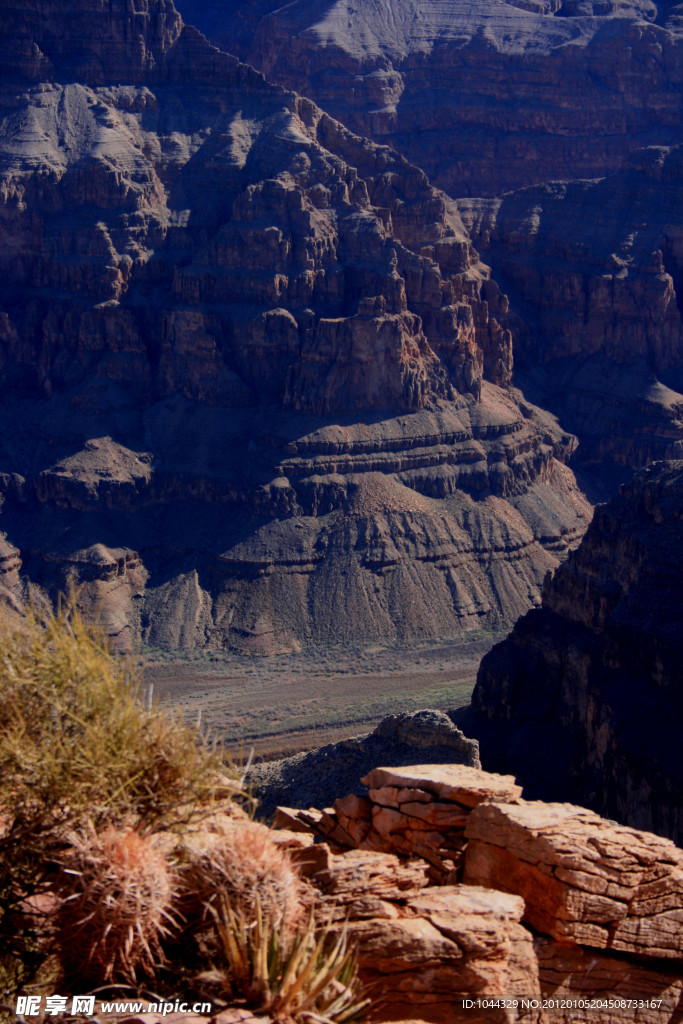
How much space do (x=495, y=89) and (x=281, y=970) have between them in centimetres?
16810

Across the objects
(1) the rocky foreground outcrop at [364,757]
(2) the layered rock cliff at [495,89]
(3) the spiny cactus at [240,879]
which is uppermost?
(2) the layered rock cliff at [495,89]

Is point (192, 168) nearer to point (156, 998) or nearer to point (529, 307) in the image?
point (529, 307)

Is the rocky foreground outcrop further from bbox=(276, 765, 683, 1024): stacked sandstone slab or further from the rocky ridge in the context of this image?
the rocky ridge

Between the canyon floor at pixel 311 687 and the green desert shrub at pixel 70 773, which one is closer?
the green desert shrub at pixel 70 773

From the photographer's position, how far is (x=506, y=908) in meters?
25.7

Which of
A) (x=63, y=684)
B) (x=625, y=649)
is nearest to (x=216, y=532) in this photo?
(x=625, y=649)

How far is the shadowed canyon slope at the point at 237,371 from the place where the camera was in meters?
101

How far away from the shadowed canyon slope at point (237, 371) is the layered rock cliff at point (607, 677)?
25976mm

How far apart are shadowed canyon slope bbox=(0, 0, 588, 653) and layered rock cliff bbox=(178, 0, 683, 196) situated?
2035 inches

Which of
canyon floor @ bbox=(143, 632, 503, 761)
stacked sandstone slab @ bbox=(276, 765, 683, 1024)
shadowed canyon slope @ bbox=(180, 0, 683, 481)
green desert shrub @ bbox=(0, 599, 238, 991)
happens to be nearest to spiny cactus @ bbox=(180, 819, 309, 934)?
green desert shrub @ bbox=(0, 599, 238, 991)

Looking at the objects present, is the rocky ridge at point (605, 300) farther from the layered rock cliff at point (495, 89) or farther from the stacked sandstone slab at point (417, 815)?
the stacked sandstone slab at point (417, 815)

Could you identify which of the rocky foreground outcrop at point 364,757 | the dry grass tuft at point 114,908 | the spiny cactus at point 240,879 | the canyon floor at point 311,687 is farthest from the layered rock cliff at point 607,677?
the dry grass tuft at point 114,908

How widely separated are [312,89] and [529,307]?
5520 centimetres

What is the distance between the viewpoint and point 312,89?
17588 cm
